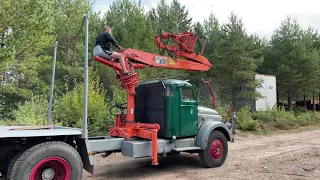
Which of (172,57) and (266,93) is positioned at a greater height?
(172,57)

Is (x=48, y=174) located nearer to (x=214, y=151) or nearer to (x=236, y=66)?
(x=214, y=151)

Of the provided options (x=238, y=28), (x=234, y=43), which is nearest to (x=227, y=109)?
(x=234, y=43)

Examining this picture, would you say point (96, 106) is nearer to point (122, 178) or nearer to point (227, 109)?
point (122, 178)

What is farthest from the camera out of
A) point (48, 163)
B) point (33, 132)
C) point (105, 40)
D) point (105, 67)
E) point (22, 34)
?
point (105, 67)

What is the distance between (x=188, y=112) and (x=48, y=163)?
361cm

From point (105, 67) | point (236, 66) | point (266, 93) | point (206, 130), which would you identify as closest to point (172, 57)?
point (206, 130)

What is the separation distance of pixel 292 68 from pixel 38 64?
2064 centimetres

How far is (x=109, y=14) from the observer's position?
24219mm

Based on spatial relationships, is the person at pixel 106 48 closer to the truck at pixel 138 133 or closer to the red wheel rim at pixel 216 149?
the truck at pixel 138 133

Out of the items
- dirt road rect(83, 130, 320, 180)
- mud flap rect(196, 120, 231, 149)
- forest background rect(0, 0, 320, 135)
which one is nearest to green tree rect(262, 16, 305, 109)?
forest background rect(0, 0, 320, 135)

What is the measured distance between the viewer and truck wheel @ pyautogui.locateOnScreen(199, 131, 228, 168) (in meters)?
7.90

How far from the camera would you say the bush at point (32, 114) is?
10.9 meters

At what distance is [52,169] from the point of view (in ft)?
17.9

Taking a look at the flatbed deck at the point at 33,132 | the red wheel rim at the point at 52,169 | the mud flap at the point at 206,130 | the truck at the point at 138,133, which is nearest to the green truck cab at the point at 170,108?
the truck at the point at 138,133
